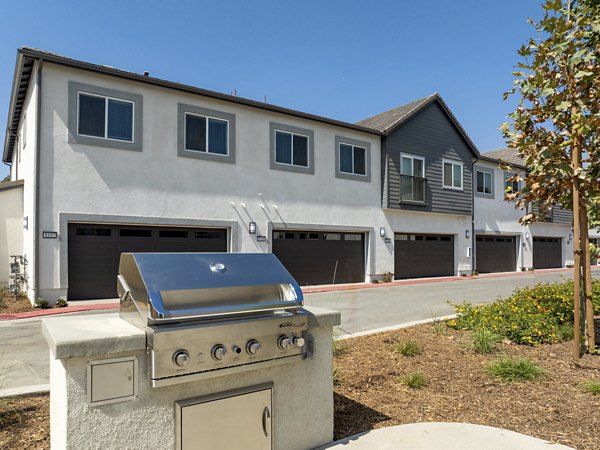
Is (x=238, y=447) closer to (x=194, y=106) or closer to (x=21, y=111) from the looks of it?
(x=194, y=106)

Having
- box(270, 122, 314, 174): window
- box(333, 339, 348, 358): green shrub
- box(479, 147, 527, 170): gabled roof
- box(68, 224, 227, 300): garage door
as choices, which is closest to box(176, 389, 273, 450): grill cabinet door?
box(333, 339, 348, 358): green shrub

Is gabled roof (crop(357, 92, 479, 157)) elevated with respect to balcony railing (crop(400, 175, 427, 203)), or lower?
elevated

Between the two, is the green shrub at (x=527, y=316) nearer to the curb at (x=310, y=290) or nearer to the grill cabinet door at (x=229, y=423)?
the grill cabinet door at (x=229, y=423)

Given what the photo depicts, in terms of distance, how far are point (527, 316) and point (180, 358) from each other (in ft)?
18.6

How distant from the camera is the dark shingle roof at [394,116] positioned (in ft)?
60.5

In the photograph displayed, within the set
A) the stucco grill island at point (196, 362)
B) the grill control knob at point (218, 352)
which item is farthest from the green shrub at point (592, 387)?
the grill control knob at point (218, 352)

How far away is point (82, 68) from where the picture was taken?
11.1 meters

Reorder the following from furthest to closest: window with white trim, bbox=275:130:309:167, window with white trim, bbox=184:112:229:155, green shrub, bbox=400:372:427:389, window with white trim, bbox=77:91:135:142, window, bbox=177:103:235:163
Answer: window with white trim, bbox=275:130:309:167
window with white trim, bbox=184:112:229:155
window, bbox=177:103:235:163
window with white trim, bbox=77:91:135:142
green shrub, bbox=400:372:427:389

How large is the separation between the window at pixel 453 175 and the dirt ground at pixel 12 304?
17.9 meters

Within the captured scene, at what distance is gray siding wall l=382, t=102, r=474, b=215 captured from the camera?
18.1 m

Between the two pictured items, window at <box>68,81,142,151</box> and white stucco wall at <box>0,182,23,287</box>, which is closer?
window at <box>68,81,142,151</box>

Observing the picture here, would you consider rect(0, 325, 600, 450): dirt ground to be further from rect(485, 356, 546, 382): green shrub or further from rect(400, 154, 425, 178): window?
rect(400, 154, 425, 178): window

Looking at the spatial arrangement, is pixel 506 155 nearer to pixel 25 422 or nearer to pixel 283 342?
pixel 283 342

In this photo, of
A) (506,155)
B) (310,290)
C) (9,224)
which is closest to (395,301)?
(310,290)
